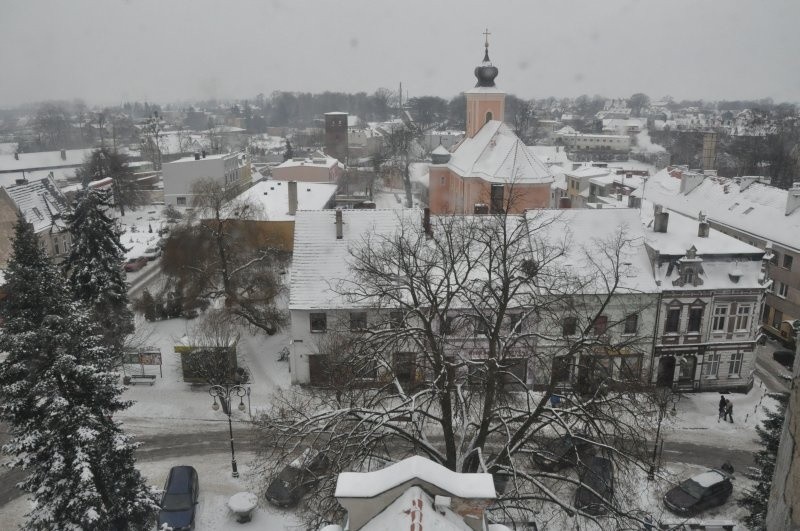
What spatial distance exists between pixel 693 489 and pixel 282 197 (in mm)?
32695

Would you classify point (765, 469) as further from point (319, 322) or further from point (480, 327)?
point (319, 322)

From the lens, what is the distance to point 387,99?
162375 mm

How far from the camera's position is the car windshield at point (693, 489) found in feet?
57.8

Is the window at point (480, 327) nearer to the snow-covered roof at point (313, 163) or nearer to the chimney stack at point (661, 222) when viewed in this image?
the chimney stack at point (661, 222)

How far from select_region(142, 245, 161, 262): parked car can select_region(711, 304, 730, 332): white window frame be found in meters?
34.9

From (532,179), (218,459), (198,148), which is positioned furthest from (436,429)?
(198,148)

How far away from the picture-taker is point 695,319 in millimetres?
24188

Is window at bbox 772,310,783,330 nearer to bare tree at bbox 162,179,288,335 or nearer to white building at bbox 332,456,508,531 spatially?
bare tree at bbox 162,179,288,335

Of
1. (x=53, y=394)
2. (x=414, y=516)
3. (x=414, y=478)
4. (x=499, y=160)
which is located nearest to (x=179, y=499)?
(x=53, y=394)

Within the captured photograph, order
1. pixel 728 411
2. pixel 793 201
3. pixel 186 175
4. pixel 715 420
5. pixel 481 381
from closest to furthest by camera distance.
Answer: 1. pixel 481 381
2. pixel 728 411
3. pixel 715 420
4. pixel 793 201
5. pixel 186 175

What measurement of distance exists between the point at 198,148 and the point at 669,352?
92656 mm

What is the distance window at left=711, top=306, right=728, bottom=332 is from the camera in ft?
79.4

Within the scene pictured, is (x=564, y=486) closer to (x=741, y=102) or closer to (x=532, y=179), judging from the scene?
(x=532, y=179)

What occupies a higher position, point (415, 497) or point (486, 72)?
point (486, 72)
